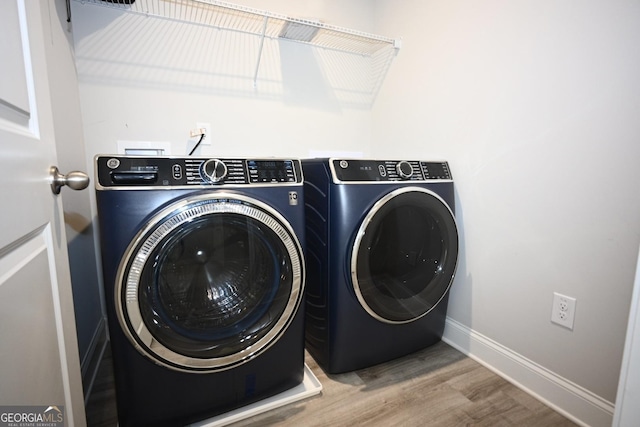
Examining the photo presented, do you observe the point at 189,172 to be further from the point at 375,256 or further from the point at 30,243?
the point at 375,256

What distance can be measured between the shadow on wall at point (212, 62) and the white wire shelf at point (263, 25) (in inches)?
0.9

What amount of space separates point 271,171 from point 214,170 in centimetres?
21

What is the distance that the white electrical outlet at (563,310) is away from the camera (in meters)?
1.16

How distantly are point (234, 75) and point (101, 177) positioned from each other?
1.17m

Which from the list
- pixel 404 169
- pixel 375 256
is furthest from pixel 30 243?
pixel 404 169

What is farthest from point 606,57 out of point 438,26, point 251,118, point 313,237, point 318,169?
point 251,118

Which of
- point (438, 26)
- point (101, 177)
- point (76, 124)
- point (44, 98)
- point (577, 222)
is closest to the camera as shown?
point (44, 98)

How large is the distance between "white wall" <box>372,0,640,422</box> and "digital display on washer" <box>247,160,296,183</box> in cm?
92

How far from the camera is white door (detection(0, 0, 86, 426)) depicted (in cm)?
48

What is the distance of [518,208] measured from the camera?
4.31 ft

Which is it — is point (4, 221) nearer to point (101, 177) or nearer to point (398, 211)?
point (101, 177)

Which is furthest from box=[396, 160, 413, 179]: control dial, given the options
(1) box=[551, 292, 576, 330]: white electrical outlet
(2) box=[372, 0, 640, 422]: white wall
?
(1) box=[551, 292, 576, 330]: white electrical outlet

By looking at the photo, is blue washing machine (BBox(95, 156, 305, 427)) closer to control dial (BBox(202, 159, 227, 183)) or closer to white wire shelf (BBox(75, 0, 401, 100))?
control dial (BBox(202, 159, 227, 183))

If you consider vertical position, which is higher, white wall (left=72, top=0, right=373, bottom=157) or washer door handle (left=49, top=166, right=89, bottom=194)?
white wall (left=72, top=0, right=373, bottom=157)
